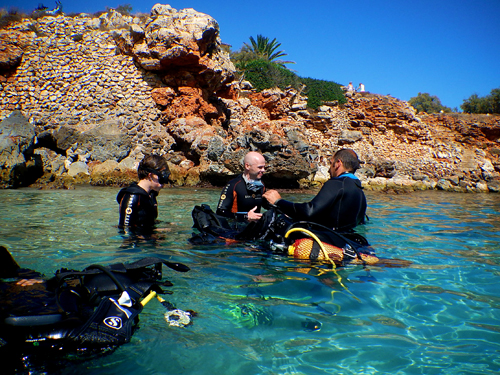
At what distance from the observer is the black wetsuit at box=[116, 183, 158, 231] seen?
14.4ft

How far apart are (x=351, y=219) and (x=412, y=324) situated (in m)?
1.88

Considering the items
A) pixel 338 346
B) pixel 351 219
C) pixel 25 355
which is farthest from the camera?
pixel 351 219

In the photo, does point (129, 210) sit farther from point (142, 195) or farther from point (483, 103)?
point (483, 103)

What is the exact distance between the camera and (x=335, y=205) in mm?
4168

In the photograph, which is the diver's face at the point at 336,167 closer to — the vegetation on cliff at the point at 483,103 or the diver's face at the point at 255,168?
the diver's face at the point at 255,168

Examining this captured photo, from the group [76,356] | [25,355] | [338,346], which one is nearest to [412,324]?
[338,346]

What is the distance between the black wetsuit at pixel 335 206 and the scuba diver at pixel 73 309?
183 centimetres

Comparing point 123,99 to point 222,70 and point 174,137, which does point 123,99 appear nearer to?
point 174,137

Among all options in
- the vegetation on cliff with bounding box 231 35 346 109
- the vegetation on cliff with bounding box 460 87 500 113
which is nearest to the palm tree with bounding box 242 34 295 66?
the vegetation on cliff with bounding box 231 35 346 109

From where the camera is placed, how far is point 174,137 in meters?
15.5

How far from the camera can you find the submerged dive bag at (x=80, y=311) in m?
1.73

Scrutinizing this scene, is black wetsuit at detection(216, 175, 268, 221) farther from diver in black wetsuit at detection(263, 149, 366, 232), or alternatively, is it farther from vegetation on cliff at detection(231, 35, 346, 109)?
vegetation on cliff at detection(231, 35, 346, 109)

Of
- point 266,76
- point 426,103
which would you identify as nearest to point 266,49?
point 266,76

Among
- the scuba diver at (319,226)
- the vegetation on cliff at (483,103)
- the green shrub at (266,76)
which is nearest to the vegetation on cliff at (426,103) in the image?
the vegetation on cliff at (483,103)
